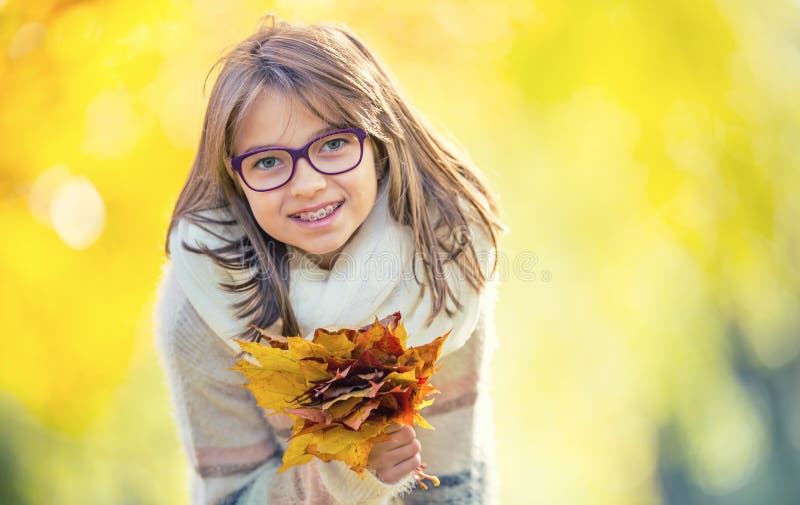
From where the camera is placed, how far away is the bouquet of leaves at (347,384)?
933 mm

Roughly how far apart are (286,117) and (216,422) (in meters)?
0.55

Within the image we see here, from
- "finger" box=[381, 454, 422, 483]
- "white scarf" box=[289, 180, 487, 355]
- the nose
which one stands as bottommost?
"finger" box=[381, 454, 422, 483]

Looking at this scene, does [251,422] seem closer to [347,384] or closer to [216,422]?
[216,422]

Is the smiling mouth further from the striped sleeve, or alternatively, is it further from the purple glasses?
the striped sleeve

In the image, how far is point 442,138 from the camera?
1.31m

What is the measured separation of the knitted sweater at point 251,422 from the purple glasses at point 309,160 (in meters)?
0.14

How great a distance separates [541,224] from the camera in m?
2.09

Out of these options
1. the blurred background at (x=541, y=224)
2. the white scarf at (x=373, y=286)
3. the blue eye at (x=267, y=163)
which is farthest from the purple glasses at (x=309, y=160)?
the blurred background at (x=541, y=224)

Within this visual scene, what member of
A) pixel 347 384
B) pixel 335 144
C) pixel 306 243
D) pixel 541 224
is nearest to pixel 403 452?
pixel 347 384

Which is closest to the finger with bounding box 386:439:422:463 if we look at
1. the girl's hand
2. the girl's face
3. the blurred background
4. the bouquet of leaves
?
the girl's hand

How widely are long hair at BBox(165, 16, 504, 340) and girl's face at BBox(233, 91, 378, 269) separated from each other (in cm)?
2

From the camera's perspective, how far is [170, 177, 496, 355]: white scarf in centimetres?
114

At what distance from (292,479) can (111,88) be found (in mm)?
980

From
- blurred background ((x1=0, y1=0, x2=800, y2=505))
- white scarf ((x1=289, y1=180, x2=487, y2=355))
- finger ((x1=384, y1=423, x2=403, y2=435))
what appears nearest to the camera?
finger ((x1=384, y1=423, x2=403, y2=435))
